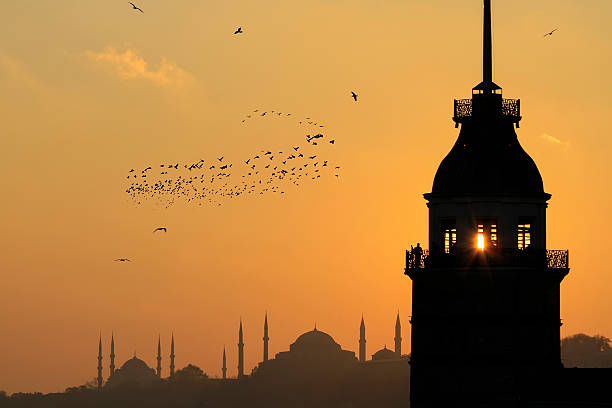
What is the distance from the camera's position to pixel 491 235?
118 m

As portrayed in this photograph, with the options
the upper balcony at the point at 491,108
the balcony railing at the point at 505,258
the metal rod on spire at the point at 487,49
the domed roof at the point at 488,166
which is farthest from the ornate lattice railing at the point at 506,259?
the metal rod on spire at the point at 487,49

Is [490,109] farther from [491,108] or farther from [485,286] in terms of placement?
[485,286]

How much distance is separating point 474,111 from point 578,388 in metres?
17.5

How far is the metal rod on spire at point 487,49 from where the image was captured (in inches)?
4783

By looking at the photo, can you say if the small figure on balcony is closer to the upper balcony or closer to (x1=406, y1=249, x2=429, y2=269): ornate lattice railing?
(x1=406, y1=249, x2=429, y2=269): ornate lattice railing

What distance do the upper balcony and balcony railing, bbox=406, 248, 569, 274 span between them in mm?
7700

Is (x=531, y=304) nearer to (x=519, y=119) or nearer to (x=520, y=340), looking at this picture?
(x=520, y=340)

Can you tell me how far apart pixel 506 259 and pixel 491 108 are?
8.82 m

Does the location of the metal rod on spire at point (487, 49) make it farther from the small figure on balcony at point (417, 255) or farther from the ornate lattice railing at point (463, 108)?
the small figure on balcony at point (417, 255)

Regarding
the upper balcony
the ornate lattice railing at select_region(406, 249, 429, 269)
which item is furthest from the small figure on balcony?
the upper balcony

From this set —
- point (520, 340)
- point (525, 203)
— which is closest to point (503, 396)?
point (520, 340)

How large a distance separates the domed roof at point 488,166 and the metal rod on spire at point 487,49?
290cm

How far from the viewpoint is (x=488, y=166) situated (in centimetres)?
11912

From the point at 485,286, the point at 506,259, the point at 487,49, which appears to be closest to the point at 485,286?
the point at 485,286
